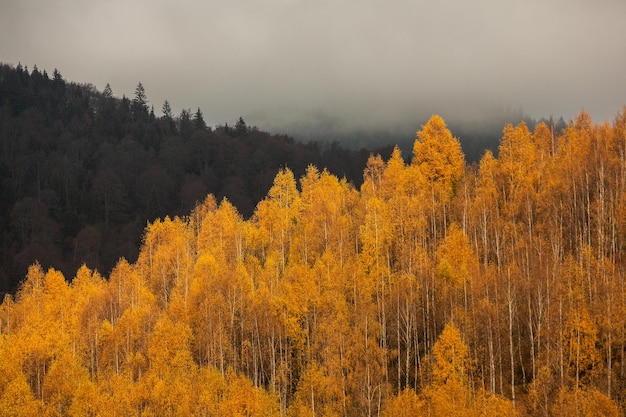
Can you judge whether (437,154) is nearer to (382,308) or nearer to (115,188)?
(382,308)

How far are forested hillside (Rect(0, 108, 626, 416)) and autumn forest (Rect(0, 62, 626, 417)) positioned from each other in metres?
0.28

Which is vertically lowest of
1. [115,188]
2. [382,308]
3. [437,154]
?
[382,308]

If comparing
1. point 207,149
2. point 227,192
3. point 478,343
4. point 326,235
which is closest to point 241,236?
point 326,235

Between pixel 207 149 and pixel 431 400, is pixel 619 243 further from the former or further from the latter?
pixel 207 149

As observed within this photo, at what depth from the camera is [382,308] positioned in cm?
6619

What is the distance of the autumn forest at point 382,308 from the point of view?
177ft

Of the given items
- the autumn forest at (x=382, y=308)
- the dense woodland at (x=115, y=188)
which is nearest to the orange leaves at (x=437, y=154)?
the autumn forest at (x=382, y=308)

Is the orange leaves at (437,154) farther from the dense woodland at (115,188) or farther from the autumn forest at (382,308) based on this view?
the dense woodland at (115,188)

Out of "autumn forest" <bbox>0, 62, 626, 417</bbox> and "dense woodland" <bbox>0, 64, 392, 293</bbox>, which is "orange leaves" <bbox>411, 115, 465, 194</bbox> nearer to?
"autumn forest" <bbox>0, 62, 626, 417</bbox>

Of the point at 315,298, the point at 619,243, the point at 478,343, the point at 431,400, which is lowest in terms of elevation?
the point at 431,400

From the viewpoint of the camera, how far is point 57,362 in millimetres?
67812

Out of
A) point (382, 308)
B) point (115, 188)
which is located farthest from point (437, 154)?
point (115, 188)

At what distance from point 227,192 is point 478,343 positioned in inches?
3958

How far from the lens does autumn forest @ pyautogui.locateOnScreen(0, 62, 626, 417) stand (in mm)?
54062
